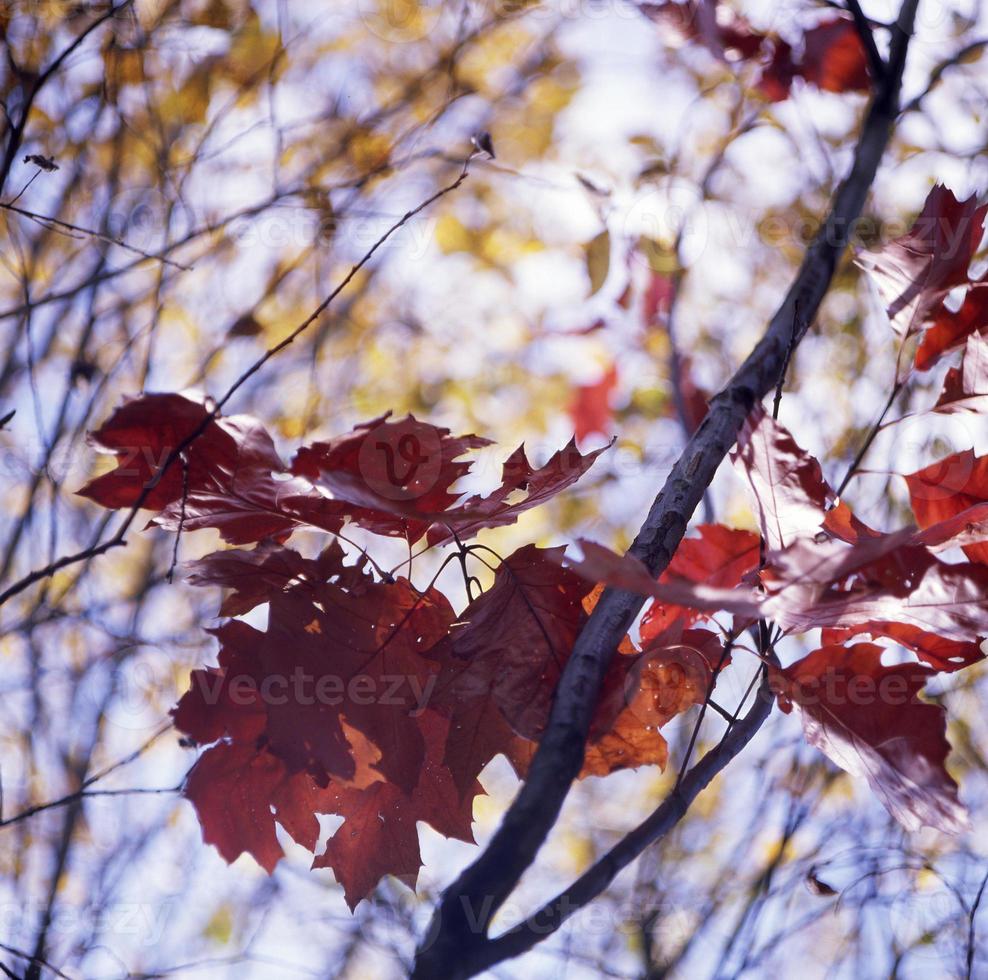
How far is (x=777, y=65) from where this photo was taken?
1.47 metres

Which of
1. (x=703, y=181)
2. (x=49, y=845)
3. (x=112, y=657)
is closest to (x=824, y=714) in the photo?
(x=703, y=181)

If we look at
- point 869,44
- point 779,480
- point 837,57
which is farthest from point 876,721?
point 837,57

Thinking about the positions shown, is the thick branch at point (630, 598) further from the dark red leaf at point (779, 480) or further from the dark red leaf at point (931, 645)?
the dark red leaf at point (931, 645)

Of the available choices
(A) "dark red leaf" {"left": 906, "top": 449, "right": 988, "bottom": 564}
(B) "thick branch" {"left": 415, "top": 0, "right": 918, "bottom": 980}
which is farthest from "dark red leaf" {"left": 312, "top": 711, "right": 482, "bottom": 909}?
(A) "dark red leaf" {"left": 906, "top": 449, "right": 988, "bottom": 564}

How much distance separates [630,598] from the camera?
63 cm

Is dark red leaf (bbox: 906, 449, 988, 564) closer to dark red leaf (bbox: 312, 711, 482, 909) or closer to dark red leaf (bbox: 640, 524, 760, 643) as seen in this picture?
dark red leaf (bbox: 640, 524, 760, 643)

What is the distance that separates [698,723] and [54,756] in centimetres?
168

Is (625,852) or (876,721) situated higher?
(876,721)

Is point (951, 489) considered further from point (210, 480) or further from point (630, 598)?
point (210, 480)

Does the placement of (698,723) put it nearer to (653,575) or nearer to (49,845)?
(653,575)

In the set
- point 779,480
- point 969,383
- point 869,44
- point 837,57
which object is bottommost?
point 779,480

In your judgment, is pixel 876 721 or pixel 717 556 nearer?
pixel 876 721

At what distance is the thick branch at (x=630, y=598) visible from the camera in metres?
0.50

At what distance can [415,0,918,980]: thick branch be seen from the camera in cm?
50
